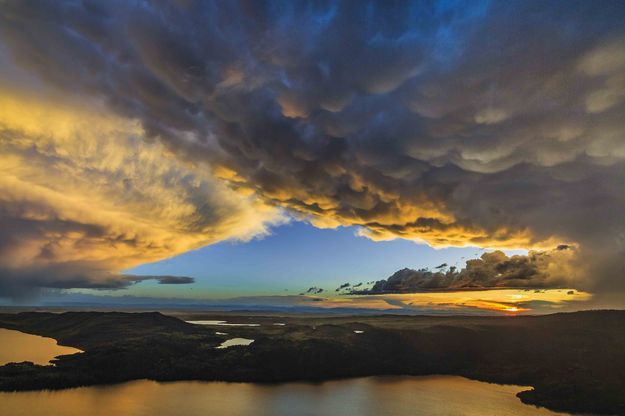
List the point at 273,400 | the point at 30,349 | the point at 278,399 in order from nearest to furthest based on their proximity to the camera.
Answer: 1. the point at 273,400
2. the point at 278,399
3. the point at 30,349

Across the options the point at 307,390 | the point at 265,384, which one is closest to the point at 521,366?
the point at 307,390

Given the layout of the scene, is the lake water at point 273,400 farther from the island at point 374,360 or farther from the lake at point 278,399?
the island at point 374,360

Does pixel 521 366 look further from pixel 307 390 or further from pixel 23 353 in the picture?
pixel 23 353

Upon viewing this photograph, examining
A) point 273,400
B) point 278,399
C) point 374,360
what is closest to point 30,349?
point 273,400

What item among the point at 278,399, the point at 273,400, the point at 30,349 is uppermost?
the point at 30,349

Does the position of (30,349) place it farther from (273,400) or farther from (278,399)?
(278,399)

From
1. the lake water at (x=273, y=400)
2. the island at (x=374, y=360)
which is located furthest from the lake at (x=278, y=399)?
the island at (x=374, y=360)

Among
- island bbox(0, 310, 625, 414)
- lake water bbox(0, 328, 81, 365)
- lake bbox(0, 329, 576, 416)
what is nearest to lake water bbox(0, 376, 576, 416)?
lake bbox(0, 329, 576, 416)

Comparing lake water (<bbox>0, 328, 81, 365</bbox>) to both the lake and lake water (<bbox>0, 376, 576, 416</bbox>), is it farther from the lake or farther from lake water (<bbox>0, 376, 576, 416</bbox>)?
lake water (<bbox>0, 376, 576, 416</bbox>)
